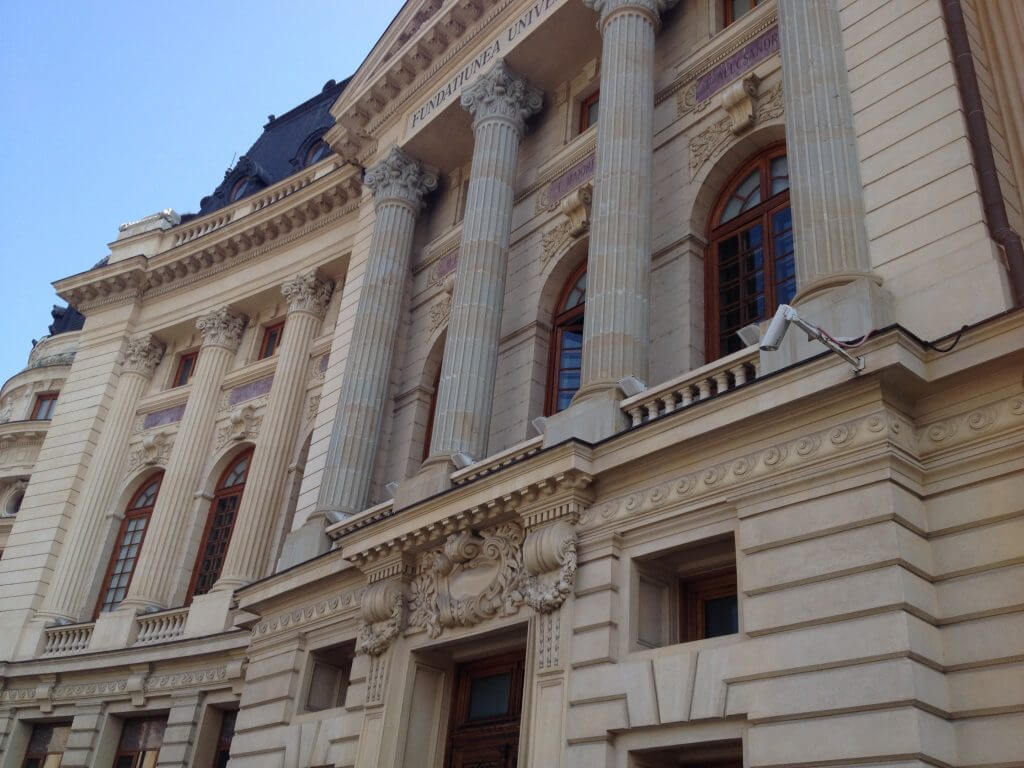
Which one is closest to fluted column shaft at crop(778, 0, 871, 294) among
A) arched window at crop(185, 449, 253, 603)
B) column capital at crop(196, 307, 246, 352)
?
arched window at crop(185, 449, 253, 603)

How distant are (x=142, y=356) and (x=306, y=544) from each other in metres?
14.3

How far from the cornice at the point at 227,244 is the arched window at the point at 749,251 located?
12.4 metres

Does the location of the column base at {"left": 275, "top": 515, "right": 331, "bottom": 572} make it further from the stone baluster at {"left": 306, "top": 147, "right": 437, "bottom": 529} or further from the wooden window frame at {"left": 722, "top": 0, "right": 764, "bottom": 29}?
the wooden window frame at {"left": 722, "top": 0, "right": 764, "bottom": 29}

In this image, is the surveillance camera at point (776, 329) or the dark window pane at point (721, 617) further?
the dark window pane at point (721, 617)

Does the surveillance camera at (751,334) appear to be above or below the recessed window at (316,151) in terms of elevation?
below

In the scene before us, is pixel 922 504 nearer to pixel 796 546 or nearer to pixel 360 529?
pixel 796 546

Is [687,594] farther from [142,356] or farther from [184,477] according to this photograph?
[142,356]

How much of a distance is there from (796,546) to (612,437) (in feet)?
9.91

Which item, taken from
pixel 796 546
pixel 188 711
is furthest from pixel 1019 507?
pixel 188 711

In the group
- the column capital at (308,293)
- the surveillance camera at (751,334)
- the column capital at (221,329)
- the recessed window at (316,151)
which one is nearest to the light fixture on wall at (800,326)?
the surveillance camera at (751,334)

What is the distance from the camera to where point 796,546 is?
1026cm

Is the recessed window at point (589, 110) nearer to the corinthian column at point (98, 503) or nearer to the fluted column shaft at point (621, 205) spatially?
the fluted column shaft at point (621, 205)

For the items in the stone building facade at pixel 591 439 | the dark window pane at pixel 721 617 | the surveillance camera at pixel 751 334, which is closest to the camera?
the stone building facade at pixel 591 439

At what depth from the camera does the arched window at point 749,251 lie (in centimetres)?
1459
